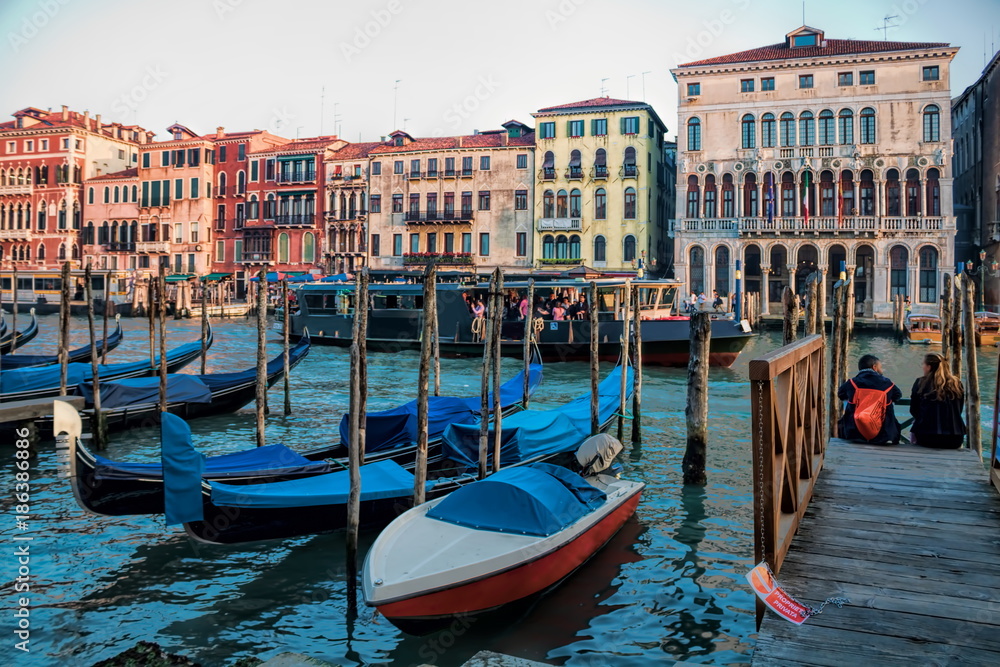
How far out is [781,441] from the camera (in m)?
3.61

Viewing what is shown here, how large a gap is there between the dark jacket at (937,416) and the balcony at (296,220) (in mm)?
35861

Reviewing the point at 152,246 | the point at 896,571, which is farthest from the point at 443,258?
the point at 896,571

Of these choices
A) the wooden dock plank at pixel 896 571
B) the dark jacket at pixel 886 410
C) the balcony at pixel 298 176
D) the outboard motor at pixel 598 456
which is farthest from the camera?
the balcony at pixel 298 176

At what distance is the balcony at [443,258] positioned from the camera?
3509 cm

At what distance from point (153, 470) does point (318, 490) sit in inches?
48.9

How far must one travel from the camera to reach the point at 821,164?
101 ft

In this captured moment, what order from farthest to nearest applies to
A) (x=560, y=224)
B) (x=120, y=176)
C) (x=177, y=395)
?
(x=120, y=176) < (x=560, y=224) < (x=177, y=395)

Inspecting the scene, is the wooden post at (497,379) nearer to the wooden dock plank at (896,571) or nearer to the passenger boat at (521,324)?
the wooden dock plank at (896,571)

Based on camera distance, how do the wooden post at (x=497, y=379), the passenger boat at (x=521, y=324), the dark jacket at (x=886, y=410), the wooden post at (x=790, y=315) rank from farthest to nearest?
1. the passenger boat at (x=521, y=324)
2. the wooden post at (x=497, y=379)
3. the wooden post at (x=790, y=315)
4. the dark jacket at (x=886, y=410)

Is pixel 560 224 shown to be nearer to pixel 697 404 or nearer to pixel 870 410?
pixel 697 404

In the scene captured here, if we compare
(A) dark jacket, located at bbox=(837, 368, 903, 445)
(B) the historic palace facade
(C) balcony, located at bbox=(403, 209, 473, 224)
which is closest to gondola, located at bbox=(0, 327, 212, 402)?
(A) dark jacket, located at bbox=(837, 368, 903, 445)

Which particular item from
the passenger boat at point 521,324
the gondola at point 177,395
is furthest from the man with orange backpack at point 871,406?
the passenger boat at point 521,324

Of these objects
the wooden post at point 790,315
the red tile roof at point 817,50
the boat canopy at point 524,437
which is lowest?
the boat canopy at point 524,437

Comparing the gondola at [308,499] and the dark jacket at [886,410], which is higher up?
the dark jacket at [886,410]
